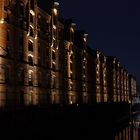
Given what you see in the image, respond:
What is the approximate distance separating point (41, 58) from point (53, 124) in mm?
22627

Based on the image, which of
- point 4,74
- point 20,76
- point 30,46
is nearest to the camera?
point 4,74

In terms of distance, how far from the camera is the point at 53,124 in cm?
3719

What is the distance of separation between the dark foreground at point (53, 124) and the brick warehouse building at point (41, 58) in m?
7.03

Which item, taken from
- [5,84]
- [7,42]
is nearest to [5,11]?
[7,42]

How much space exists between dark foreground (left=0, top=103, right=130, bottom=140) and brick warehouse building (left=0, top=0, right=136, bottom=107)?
23.1 ft

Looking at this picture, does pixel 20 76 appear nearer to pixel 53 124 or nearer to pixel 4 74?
pixel 4 74

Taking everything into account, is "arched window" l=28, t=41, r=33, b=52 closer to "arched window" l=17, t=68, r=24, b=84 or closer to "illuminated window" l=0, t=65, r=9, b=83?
"arched window" l=17, t=68, r=24, b=84

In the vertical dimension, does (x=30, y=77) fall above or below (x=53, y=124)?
above

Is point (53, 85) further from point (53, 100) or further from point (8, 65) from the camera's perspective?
point (8, 65)

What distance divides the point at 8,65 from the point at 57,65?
18.6 meters

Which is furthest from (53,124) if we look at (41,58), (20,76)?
(41,58)

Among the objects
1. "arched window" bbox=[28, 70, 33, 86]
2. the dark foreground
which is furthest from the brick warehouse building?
the dark foreground

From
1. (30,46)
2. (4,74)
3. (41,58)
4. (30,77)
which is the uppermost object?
(30,46)

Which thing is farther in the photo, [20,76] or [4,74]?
[20,76]
